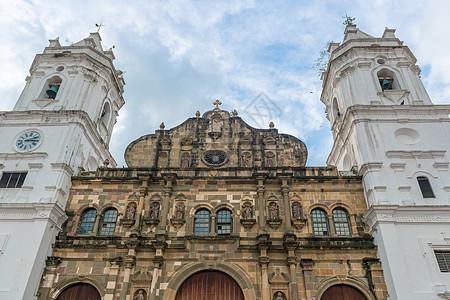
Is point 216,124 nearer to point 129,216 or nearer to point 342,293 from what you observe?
point 129,216

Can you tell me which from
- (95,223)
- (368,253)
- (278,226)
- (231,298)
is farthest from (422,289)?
(95,223)

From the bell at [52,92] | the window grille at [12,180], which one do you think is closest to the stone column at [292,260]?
the window grille at [12,180]

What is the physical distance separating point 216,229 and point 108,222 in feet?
19.9

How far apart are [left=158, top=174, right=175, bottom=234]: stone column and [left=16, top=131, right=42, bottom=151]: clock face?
8379 millimetres

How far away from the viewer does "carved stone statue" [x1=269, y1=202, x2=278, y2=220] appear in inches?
800

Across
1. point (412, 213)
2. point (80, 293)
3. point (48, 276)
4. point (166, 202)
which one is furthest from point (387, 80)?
point (48, 276)

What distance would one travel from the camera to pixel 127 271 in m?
18.8

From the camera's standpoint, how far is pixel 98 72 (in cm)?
2706

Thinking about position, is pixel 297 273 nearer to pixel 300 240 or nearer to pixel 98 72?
pixel 300 240

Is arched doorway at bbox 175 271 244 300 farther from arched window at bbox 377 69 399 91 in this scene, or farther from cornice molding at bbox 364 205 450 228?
arched window at bbox 377 69 399 91

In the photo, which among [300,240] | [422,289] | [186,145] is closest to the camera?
[422,289]

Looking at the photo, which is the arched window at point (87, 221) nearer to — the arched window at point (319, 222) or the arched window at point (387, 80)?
the arched window at point (319, 222)

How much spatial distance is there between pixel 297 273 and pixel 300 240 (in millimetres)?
1723

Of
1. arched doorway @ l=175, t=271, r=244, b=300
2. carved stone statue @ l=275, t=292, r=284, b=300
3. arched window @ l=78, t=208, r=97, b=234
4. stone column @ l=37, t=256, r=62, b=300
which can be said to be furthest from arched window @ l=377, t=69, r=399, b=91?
stone column @ l=37, t=256, r=62, b=300
